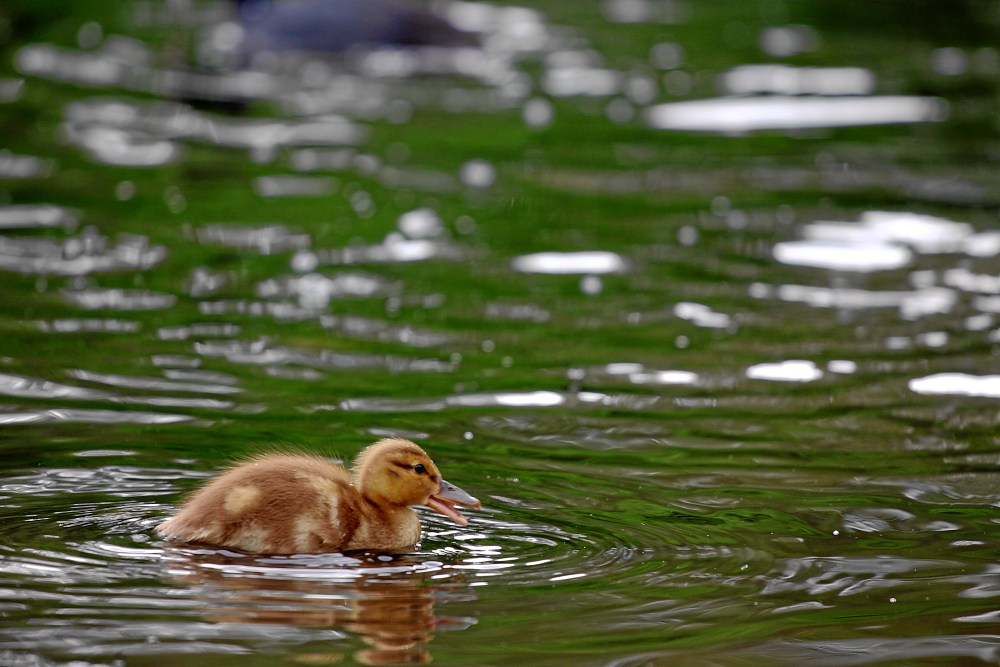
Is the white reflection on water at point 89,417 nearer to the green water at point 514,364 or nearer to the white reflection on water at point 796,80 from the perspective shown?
the green water at point 514,364

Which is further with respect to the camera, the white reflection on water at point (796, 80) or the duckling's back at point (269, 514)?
the white reflection on water at point (796, 80)

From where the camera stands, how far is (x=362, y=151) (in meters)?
14.3

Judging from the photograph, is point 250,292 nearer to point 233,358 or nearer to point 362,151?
point 233,358

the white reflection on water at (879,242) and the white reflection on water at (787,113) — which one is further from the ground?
the white reflection on water at (787,113)

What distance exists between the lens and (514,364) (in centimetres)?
902

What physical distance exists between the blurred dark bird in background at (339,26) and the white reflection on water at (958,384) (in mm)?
11426

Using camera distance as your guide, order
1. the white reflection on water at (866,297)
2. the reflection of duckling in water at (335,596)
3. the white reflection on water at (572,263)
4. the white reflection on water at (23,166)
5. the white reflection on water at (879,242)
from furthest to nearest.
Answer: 1. the white reflection on water at (23,166)
2. the white reflection on water at (879,242)
3. the white reflection on water at (572,263)
4. the white reflection on water at (866,297)
5. the reflection of duckling in water at (335,596)

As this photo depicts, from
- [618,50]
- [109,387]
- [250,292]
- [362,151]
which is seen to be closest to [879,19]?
[618,50]

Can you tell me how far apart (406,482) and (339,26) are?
13546mm

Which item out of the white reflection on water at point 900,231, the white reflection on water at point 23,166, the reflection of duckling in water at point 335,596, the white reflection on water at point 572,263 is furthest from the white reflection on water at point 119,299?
the white reflection on water at point 900,231

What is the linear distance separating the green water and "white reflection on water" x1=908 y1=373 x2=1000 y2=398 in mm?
46

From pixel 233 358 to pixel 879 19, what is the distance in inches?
584

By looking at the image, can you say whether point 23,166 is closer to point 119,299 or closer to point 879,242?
point 119,299

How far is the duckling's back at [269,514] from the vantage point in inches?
236
